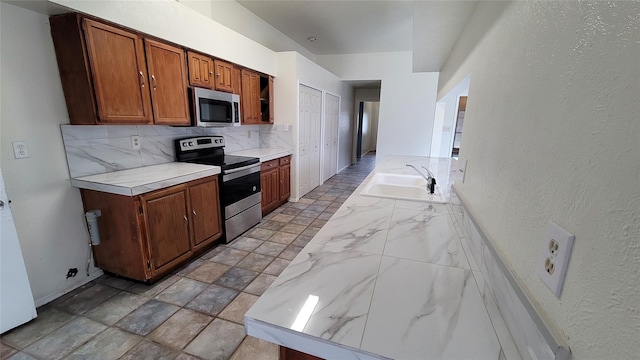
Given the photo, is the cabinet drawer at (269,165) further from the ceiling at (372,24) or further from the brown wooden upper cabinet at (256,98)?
the ceiling at (372,24)

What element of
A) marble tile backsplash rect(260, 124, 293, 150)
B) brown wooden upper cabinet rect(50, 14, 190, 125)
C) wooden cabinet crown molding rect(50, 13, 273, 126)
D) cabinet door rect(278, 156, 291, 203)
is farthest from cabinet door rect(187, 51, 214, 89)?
cabinet door rect(278, 156, 291, 203)

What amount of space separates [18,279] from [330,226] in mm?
2087

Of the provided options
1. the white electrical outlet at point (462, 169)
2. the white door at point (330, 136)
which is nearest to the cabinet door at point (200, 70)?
the white electrical outlet at point (462, 169)

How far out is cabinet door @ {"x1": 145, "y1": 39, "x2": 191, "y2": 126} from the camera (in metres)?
2.24

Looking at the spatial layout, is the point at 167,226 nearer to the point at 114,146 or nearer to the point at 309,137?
the point at 114,146

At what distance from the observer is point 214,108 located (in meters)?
2.90

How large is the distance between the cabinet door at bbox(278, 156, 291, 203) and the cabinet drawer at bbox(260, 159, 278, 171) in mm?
188

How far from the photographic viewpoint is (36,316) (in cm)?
176

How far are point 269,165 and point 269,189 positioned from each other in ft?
1.17

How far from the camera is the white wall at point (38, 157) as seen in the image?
66.4 inches

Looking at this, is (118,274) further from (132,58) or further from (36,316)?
(132,58)

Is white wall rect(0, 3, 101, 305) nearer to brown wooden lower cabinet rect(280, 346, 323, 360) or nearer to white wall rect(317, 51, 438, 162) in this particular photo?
brown wooden lower cabinet rect(280, 346, 323, 360)

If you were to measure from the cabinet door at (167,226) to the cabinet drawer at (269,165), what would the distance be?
4.34ft

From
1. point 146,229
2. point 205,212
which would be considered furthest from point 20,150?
A: point 205,212
